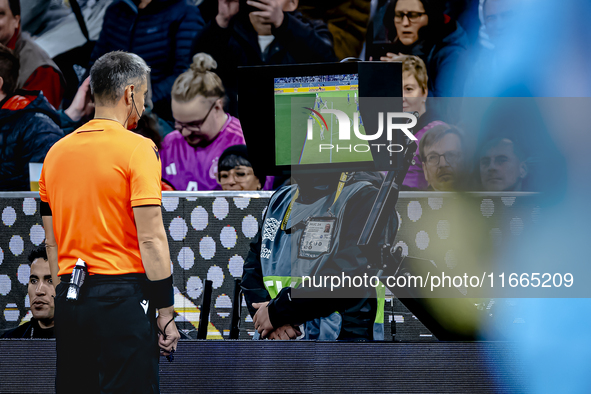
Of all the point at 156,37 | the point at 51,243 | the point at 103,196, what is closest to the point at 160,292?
the point at 103,196

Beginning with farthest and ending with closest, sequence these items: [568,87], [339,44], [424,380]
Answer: [339,44] → [568,87] → [424,380]

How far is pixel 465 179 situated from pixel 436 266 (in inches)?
25.9

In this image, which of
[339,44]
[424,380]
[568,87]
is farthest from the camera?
[339,44]

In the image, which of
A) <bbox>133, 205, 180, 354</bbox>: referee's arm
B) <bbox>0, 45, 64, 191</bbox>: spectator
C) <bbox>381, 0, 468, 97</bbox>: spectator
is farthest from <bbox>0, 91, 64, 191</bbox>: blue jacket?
<bbox>381, 0, 468, 97</bbox>: spectator

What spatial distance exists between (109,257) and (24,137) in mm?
2373

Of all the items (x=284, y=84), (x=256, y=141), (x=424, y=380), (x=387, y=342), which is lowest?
Result: (x=424, y=380)

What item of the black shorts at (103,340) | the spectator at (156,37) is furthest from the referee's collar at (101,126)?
the spectator at (156,37)

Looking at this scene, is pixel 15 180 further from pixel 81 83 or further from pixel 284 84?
pixel 284 84

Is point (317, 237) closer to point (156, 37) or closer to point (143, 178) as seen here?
point (143, 178)

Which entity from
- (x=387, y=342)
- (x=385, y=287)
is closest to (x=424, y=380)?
(x=387, y=342)

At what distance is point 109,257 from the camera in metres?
1.77

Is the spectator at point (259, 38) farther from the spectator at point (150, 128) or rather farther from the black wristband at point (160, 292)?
the black wristband at point (160, 292)

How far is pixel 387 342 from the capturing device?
303 centimetres

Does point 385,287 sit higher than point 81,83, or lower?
lower
